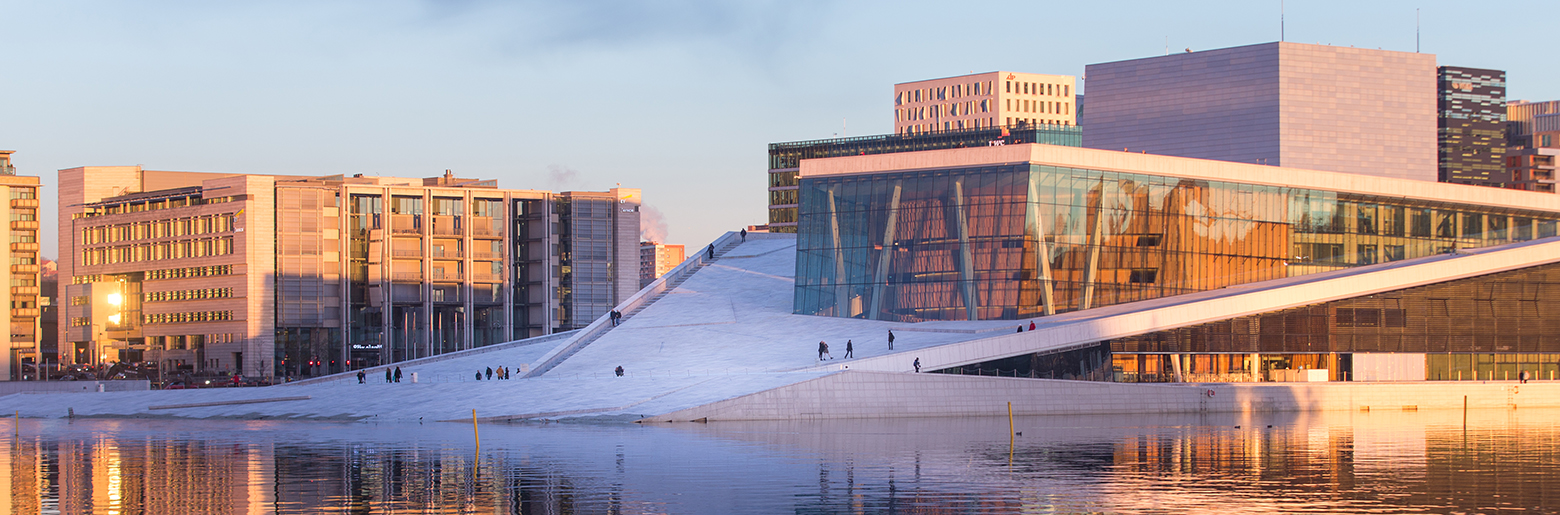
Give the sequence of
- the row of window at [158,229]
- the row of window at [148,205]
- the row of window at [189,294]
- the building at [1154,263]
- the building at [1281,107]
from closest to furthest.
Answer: the building at [1154,263], the building at [1281,107], the row of window at [189,294], the row of window at [158,229], the row of window at [148,205]

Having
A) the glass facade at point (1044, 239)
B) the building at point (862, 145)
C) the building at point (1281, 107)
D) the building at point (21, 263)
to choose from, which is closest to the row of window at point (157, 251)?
the building at point (21, 263)

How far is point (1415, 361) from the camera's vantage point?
242ft

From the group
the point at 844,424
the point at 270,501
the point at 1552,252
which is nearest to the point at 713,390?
the point at 844,424

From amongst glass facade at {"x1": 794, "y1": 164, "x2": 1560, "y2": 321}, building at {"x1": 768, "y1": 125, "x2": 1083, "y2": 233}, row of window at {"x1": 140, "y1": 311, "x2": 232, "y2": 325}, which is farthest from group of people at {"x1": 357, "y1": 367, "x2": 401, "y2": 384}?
building at {"x1": 768, "y1": 125, "x2": 1083, "y2": 233}

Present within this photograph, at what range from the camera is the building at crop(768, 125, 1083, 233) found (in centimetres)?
16525

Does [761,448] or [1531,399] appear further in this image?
[1531,399]

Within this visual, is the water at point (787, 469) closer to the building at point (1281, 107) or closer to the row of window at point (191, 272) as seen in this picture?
the building at point (1281, 107)

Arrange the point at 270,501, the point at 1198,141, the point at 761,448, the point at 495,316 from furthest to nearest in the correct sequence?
the point at 495,316 → the point at 1198,141 → the point at 761,448 → the point at 270,501

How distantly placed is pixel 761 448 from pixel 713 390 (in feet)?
57.0

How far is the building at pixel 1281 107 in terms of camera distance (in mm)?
106375

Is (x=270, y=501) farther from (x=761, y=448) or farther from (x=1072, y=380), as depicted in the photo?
(x=1072, y=380)

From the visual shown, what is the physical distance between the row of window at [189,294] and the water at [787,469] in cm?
7366

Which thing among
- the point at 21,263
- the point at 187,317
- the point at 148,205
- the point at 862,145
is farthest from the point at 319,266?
the point at 862,145

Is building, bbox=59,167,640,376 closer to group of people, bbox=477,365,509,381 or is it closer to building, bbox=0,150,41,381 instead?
building, bbox=0,150,41,381
